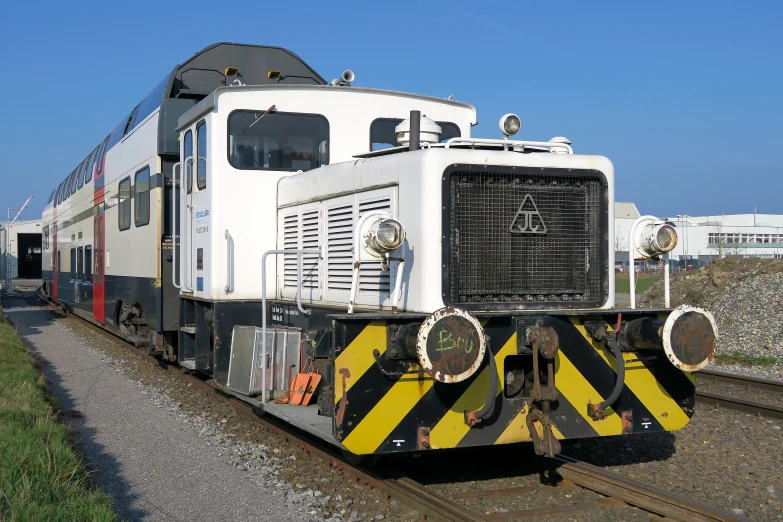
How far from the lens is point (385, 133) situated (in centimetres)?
694

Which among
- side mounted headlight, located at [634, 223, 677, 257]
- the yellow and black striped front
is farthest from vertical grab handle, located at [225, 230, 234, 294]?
side mounted headlight, located at [634, 223, 677, 257]

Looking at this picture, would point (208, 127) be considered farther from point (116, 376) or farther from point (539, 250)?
point (116, 376)

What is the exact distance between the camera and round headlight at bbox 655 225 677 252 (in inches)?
202

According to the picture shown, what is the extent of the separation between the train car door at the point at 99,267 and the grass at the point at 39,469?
4928mm

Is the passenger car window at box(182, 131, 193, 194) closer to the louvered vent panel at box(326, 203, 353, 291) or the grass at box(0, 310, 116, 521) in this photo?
the louvered vent panel at box(326, 203, 353, 291)

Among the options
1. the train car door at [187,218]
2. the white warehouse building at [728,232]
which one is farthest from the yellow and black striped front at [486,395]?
A: the white warehouse building at [728,232]

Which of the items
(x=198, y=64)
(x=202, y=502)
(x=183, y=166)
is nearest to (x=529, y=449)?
(x=202, y=502)

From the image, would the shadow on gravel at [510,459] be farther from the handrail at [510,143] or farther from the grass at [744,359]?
the grass at [744,359]

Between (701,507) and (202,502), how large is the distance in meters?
2.98

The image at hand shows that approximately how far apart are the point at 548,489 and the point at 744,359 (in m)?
8.33

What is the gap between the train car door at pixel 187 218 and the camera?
24.6 feet

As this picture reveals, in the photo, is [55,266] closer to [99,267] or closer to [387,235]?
[99,267]

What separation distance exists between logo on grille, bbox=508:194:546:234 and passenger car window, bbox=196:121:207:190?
126 inches

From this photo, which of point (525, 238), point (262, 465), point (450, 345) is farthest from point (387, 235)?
point (262, 465)
